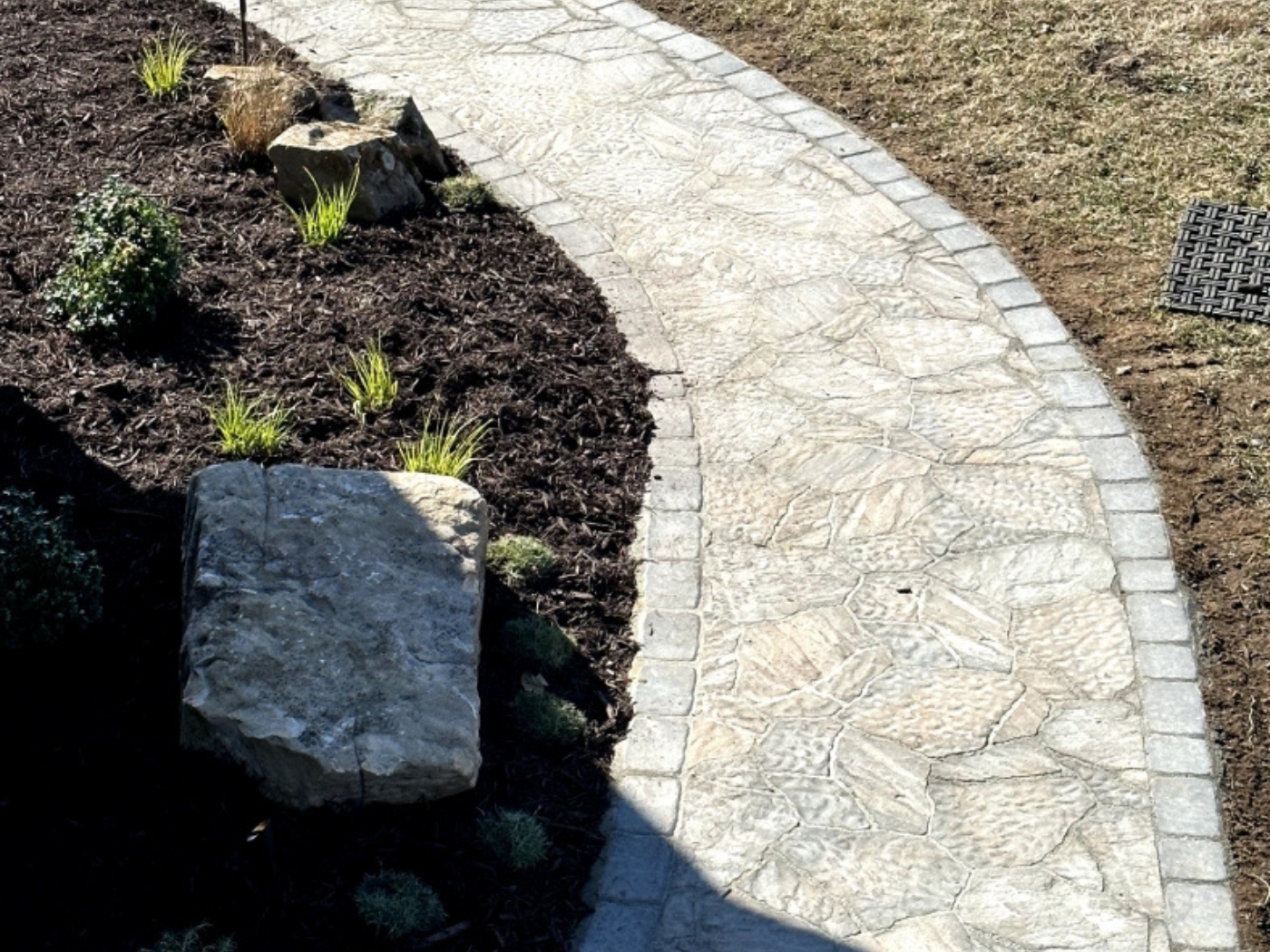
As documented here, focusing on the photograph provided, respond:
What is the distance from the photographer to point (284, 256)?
7.04 m

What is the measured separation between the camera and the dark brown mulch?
4.50 m

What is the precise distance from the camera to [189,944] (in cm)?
423

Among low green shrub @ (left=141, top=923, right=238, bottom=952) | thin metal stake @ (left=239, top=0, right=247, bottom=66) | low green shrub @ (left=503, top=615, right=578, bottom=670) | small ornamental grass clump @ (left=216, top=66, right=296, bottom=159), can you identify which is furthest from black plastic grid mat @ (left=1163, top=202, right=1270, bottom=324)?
low green shrub @ (left=141, top=923, right=238, bottom=952)

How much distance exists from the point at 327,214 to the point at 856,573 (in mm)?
Answer: 2909

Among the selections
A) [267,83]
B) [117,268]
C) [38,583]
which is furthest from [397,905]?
[267,83]

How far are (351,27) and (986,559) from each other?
17.7ft

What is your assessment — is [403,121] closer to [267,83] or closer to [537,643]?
[267,83]

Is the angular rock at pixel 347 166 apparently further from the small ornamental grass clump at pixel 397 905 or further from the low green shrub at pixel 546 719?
the small ornamental grass clump at pixel 397 905

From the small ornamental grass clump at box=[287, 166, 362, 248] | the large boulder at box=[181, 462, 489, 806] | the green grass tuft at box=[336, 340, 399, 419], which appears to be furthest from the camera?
the small ornamental grass clump at box=[287, 166, 362, 248]

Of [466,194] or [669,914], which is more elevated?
[466,194]

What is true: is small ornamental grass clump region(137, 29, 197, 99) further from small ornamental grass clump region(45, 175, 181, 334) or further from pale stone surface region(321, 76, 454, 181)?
small ornamental grass clump region(45, 175, 181, 334)

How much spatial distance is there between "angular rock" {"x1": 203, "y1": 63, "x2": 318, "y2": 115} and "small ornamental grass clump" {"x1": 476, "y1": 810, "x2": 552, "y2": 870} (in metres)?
4.37

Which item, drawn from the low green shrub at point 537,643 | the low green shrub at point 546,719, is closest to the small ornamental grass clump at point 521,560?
the low green shrub at point 537,643

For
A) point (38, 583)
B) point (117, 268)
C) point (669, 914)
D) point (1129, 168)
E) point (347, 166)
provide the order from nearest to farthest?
1. point (669, 914)
2. point (38, 583)
3. point (117, 268)
4. point (347, 166)
5. point (1129, 168)
